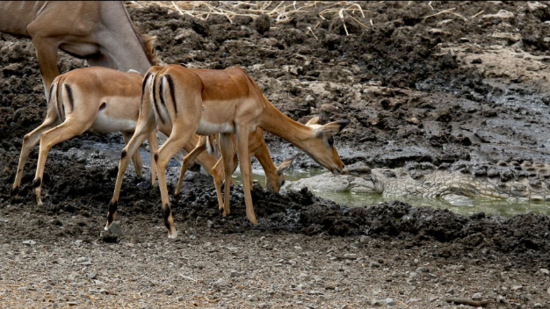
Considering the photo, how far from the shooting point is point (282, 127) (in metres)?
8.75

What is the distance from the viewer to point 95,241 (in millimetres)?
7398

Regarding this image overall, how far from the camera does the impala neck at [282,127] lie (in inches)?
341

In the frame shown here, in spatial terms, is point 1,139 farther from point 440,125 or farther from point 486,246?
point 486,246

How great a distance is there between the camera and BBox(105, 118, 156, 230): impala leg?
24.9 feet

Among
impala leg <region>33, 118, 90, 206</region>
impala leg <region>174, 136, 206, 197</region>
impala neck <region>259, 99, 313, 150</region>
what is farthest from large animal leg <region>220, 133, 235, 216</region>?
impala leg <region>33, 118, 90, 206</region>

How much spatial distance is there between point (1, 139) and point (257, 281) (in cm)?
572

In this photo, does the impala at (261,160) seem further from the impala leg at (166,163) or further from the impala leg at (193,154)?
the impala leg at (166,163)

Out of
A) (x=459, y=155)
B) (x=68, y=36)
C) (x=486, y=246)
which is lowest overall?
(x=459, y=155)

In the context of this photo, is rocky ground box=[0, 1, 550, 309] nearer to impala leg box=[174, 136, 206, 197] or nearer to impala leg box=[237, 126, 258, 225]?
impala leg box=[237, 126, 258, 225]

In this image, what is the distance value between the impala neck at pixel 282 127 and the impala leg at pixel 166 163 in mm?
1111

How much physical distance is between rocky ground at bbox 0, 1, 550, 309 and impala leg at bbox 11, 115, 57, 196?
146mm

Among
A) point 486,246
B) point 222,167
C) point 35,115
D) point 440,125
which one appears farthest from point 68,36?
point 486,246

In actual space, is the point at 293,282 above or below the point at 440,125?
above

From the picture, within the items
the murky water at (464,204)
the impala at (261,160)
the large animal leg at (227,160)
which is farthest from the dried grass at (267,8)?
the large animal leg at (227,160)
